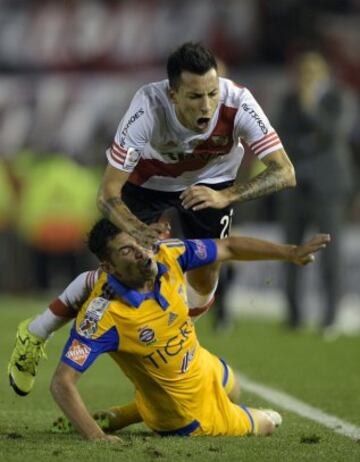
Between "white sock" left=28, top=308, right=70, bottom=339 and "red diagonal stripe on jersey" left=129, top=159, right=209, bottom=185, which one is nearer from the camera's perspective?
"white sock" left=28, top=308, right=70, bottom=339

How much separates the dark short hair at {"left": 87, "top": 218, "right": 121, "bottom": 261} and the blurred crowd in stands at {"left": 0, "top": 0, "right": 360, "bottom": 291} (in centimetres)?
1310

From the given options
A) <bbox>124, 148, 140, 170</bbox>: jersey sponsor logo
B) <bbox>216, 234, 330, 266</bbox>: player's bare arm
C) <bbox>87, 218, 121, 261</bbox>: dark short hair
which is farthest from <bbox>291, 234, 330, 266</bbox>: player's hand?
<bbox>124, 148, 140, 170</bbox>: jersey sponsor logo

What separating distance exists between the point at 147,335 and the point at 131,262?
36cm

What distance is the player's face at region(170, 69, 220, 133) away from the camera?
764 centimetres

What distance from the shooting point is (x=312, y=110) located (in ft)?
46.1

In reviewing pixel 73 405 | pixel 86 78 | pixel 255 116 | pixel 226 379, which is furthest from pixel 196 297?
pixel 86 78

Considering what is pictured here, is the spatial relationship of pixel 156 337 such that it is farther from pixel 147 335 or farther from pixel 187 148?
pixel 187 148

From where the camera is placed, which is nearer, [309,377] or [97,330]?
[97,330]

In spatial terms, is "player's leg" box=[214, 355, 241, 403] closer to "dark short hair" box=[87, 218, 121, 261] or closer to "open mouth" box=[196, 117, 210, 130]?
"dark short hair" box=[87, 218, 121, 261]

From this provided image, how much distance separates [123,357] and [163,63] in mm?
17536

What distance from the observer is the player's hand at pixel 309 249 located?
22.6 feet

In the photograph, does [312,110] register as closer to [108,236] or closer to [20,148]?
[108,236]

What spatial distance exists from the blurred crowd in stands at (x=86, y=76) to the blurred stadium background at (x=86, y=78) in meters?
0.02

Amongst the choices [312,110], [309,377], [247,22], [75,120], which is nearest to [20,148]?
[75,120]
